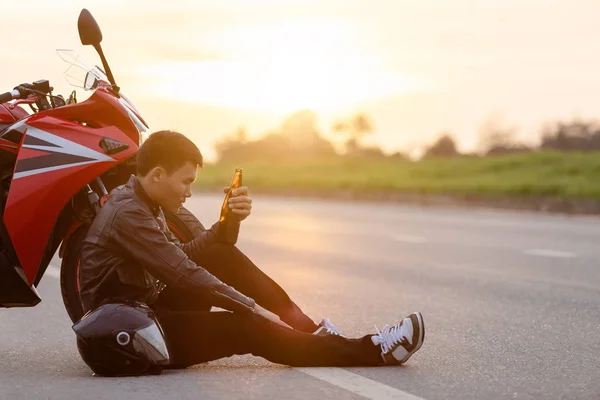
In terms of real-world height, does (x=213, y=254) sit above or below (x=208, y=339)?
above

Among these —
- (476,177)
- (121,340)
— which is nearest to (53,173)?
(121,340)

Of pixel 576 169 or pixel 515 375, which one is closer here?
pixel 515 375

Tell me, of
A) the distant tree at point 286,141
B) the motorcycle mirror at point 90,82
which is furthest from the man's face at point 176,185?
the distant tree at point 286,141

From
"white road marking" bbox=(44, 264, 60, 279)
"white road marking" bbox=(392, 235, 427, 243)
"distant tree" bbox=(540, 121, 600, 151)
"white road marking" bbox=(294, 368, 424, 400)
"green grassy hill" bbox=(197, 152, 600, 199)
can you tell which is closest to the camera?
"white road marking" bbox=(294, 368, 424, 400)

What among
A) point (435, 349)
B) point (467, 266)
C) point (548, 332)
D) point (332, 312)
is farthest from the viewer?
point (467, 266)

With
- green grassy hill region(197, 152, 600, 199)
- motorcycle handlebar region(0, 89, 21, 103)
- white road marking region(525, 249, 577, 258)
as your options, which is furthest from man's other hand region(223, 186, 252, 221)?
green grassy hill region(197, 152, 600, 199)

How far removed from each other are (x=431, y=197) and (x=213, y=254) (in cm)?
2616

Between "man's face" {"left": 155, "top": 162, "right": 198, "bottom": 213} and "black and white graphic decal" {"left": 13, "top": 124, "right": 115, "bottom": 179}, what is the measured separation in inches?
26.7

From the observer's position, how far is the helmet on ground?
5.52 metres

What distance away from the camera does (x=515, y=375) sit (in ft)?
19.2

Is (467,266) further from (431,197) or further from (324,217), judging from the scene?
(431,197)

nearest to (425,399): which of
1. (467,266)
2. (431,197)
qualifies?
(467,266)

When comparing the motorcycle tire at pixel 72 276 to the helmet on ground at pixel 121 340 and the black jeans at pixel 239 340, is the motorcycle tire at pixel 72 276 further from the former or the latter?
the helmet on ground at pixel 121 340

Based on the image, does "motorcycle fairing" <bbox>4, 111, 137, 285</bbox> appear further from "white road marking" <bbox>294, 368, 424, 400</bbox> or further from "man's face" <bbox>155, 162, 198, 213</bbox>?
"white road marking" <bbox>294, 368, 424, 400</bbox>
